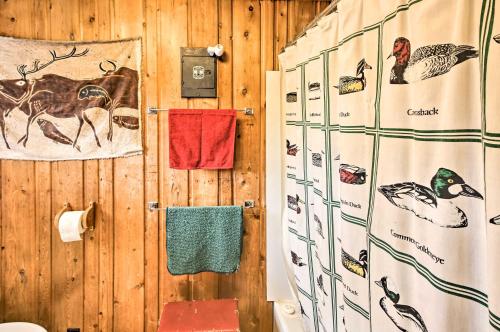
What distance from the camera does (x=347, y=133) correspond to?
41.9 inches

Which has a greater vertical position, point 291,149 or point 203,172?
point 291,149

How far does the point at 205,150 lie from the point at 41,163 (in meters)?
1.06

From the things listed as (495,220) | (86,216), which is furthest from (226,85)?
(495,220)

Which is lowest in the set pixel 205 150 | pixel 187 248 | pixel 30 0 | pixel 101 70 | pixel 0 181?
pixel 187 248

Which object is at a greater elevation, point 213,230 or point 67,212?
point 67,212

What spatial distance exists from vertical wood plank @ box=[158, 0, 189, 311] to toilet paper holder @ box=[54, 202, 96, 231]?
0.43 metres

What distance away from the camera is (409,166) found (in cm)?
81

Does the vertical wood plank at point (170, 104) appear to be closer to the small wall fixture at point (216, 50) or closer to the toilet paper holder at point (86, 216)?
the small wall fixture at point (216, 50)

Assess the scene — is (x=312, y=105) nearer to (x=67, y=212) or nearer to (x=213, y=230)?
(x=213, y=230)

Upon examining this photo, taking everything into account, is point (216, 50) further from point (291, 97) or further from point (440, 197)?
point (440, 197)

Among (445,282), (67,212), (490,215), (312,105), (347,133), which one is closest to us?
(490,215)

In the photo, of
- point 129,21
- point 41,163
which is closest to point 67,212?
point 41,163

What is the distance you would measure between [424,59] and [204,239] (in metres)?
1.52

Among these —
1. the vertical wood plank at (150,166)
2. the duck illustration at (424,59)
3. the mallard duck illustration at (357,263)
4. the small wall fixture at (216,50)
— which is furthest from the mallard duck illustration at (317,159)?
the vertical wood plank at (150,166)
